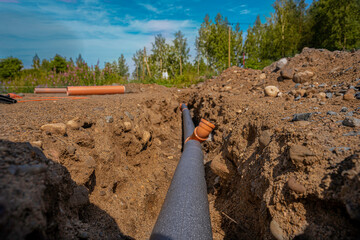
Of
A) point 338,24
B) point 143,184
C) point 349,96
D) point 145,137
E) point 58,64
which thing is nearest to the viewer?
point 349,96

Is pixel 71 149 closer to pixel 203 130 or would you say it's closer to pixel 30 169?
pixel 30 169

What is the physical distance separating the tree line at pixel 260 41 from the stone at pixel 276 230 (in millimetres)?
12322

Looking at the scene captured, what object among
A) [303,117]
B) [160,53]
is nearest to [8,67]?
[160,53]

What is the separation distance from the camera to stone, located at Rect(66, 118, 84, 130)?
7.64 feet

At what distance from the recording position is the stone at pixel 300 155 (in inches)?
56.7

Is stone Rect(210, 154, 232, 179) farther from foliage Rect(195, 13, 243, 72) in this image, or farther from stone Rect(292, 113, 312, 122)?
foliage Rect(195, 13, 243, 72)

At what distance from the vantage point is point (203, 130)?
3844 millimetres

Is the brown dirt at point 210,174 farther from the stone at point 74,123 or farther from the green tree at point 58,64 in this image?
the green tree at point 58,64

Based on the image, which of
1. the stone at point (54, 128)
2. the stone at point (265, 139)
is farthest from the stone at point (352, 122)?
the stone at point (54, 128)

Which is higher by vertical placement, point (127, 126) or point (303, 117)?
point (303, 117)

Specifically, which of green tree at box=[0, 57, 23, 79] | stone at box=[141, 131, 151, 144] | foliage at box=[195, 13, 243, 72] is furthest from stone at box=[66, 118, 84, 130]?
green tree at box=[0, 57, 23, 79]

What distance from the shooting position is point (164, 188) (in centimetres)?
321

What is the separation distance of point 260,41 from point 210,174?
1690 cm

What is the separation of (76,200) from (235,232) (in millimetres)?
1587
